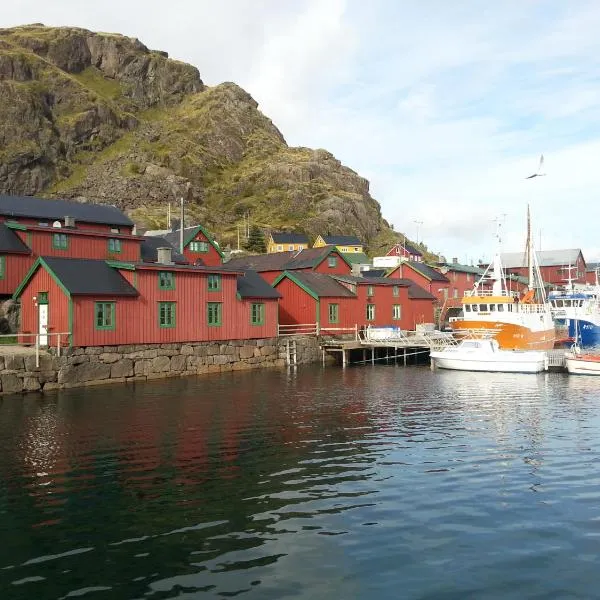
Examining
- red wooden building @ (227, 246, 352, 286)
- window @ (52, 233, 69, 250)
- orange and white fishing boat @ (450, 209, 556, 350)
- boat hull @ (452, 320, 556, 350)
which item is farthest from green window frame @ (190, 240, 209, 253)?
boat hull @ (452, 320, 556, 350)

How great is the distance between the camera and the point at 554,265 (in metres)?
114

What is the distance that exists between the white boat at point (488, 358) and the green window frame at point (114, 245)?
90.8 feet

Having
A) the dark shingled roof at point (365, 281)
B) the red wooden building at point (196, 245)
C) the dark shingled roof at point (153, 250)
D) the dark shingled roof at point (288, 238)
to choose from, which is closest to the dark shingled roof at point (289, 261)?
the red wooden building at point (196, 245)

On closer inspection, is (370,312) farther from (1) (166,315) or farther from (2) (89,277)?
(2) (89,277)

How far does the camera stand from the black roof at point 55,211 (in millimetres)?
50781

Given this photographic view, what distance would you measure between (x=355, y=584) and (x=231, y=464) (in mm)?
8142

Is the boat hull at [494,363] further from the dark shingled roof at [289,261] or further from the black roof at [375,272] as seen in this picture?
the black roof at [375,272]

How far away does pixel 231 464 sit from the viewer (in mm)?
17469

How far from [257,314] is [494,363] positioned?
60.4 ft

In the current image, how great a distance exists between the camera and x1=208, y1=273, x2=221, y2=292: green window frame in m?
42.9

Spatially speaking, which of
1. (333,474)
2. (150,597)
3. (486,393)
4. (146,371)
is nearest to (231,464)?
(333,474)

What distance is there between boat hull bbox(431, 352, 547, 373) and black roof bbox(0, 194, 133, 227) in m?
32.5

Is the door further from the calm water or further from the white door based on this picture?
the calm water

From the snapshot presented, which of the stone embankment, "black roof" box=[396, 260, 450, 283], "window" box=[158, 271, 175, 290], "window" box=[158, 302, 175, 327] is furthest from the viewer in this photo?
"black roof" box=[396, 260, 450, 283]
